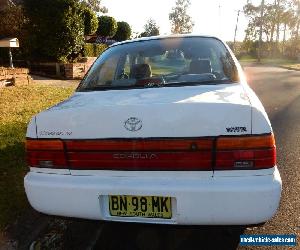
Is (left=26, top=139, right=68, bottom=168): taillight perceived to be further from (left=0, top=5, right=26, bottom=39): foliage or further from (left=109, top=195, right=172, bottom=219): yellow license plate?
(left=0, top=5, right=26, bottom=39): foliage

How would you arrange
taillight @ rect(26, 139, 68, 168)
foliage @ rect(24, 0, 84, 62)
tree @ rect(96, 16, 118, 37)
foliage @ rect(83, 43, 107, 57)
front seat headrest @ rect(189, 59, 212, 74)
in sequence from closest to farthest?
taillight @ rect(26, 139, 68, 168) < front seat headrest @ rect(189, 59, 212, 74) < foliage @ rect(24, 0, 84, 62) < foliage @ rect(83, 43, 107, 57) < tree @ rect(96, 16, 118, 37)

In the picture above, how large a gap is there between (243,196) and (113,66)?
2.22 meters

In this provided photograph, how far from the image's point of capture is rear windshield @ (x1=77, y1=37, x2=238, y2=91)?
3.54 metres

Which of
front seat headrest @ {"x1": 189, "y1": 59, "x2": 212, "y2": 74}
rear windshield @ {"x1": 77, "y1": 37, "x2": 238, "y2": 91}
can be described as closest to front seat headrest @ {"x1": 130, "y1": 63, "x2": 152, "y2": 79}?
rear windshield @ {"x1": 77, "y1": 37, "x2": 238, "y2": 91}

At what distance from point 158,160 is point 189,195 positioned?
0.31 m

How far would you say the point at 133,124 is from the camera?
2.59 m

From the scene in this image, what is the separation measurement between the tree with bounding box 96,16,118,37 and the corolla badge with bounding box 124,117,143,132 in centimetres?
2743

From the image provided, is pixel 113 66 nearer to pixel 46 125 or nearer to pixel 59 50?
pixel 46 125

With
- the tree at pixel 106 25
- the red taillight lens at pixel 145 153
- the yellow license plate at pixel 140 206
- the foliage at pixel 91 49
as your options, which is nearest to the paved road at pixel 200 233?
the yellow license plate at pixel 140 206

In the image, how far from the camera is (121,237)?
11.1 feet

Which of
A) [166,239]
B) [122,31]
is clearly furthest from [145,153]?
[122,31]

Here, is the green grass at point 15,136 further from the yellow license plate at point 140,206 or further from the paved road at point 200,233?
the yellow license plate at point 140,206

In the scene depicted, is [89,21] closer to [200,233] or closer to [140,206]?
[200,233]

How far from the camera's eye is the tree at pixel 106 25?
2892 centimetres
